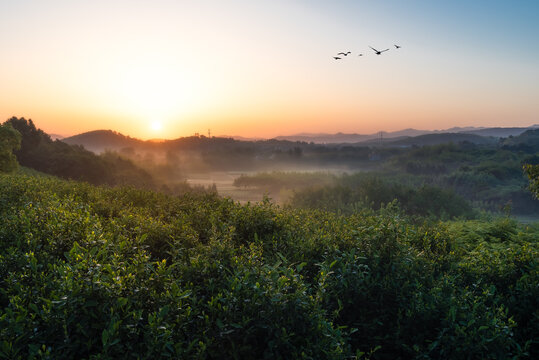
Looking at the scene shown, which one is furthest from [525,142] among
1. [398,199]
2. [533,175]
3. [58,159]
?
[58,159]

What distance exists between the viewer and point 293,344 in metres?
4.51

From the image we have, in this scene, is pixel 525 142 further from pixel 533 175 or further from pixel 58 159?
pixel 58 159

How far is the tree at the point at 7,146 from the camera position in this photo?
24.6 m

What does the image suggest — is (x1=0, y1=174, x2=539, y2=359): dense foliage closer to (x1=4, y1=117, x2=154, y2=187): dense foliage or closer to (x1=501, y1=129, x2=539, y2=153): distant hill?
(x1=4, y1=117, x2=154, y2=187): dense foliage

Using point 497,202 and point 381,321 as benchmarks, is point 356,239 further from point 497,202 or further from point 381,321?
point 497,202

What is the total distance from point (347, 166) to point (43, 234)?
107 metres

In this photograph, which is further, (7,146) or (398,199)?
(398,199)

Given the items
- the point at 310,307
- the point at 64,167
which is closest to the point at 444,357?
the point at 310,307

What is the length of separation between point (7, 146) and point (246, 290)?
2746cm

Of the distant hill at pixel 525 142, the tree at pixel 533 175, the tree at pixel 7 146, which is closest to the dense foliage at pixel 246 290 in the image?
the tree at pixel 533 175

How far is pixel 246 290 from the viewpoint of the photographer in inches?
181

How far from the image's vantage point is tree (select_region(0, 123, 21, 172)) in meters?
24.6

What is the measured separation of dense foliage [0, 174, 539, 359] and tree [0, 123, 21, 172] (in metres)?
19.2

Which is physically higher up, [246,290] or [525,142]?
[246,290]
